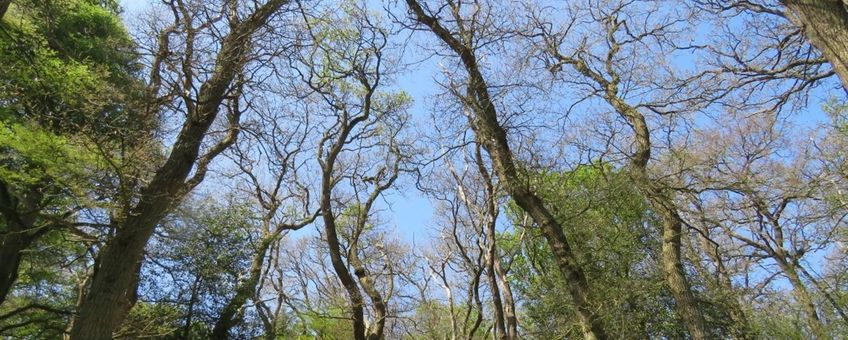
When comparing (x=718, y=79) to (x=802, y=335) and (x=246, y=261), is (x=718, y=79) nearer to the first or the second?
(x=802, y=335)

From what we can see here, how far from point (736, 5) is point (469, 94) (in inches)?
118

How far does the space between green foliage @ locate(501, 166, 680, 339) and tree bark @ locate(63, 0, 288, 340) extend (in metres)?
3.61

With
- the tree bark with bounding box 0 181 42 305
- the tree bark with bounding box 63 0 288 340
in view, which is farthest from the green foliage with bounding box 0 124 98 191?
the tree bark with bounding box 0 181 42 305

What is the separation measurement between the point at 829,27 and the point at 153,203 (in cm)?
567

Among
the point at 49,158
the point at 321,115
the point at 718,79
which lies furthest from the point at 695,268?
the point at 49,158

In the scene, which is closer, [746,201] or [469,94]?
[469,94]

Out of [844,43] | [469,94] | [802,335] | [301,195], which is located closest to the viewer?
[844,43]

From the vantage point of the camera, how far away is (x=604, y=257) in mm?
9125

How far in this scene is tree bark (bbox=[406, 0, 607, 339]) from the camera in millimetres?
5746

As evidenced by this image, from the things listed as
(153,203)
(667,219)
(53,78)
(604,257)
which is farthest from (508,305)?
(53,78)

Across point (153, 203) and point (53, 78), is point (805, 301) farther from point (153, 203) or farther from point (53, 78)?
point (53, 78)

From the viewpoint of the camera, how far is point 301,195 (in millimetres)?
11125

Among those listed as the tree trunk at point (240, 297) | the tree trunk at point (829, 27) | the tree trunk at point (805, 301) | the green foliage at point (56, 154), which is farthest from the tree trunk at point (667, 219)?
the tree trunk at point (240, 297)

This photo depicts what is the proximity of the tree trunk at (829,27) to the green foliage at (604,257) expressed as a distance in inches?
117
